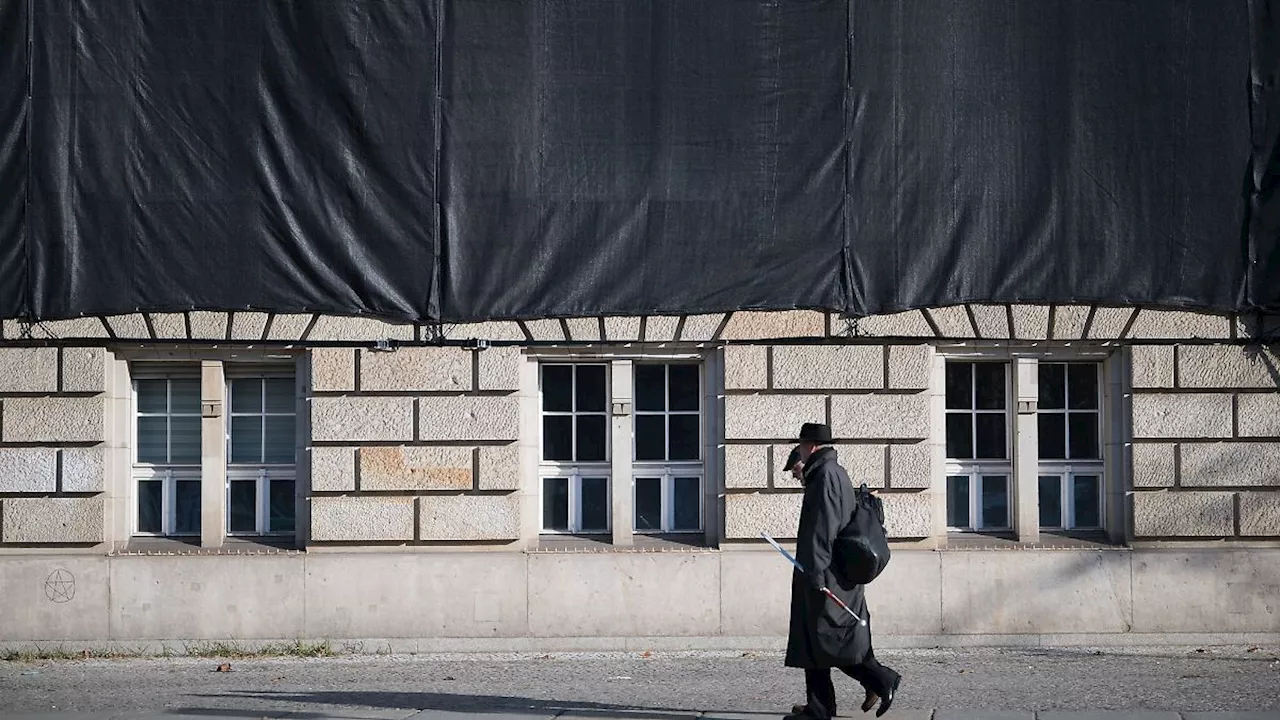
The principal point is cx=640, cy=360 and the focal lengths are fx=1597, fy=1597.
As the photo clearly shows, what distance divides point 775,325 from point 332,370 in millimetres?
4088

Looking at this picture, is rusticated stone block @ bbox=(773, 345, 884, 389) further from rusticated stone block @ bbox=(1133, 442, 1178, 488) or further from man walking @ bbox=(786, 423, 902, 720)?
man walking @ bbox=(786, 423, 902, 720)

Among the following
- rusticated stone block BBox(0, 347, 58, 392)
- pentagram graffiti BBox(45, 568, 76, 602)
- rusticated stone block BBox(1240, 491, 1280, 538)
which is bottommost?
pentagram graffiti BBox(45, 568, 76, 602)

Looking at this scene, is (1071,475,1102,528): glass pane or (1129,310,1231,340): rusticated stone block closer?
(1129,310,1231,340): rusticated stone block

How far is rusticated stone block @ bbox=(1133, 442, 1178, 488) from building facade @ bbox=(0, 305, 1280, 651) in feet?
0.06

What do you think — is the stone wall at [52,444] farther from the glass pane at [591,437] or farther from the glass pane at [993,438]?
the glass pane at [993,438]

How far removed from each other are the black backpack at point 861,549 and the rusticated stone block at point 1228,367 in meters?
5.74

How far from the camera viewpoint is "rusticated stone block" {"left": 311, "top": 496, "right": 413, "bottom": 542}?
14531mm

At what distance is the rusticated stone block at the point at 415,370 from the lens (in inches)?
575

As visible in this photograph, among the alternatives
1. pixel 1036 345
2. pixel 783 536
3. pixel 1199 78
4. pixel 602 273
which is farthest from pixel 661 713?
pixel 1199 78

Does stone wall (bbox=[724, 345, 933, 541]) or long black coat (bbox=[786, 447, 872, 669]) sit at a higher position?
stone wall (bbox=[724, 345, 933, 541])

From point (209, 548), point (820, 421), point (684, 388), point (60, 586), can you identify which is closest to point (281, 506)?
point (209, 548)

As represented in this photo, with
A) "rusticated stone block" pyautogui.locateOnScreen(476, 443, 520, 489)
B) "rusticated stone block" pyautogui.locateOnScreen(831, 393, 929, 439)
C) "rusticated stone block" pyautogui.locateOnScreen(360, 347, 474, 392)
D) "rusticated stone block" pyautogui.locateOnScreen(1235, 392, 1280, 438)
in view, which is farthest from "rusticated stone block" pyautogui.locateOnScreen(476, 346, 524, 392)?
"rusticated stone block" pyautogui.locateOnScreen(1235, 392, 1280, 438)

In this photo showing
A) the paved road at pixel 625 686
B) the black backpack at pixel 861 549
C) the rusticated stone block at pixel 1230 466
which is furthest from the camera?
the rusticated stone block at pixel 1230 466

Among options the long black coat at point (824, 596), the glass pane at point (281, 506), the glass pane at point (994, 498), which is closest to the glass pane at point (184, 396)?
the glass pane at point (281, 506)
